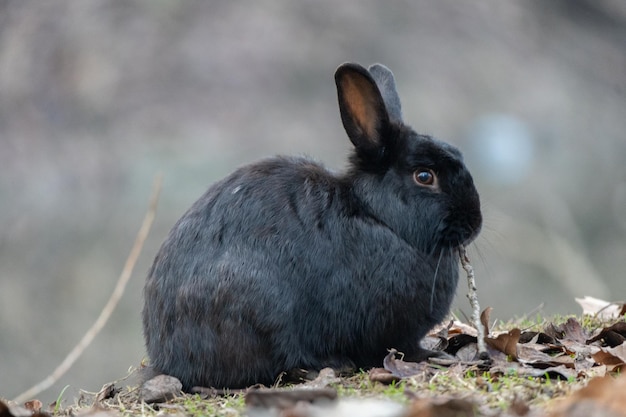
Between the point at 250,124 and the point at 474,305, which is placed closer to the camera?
the point at 474,305

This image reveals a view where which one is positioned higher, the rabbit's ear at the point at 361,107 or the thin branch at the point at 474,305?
the rabbit's ear at the point at 361,107

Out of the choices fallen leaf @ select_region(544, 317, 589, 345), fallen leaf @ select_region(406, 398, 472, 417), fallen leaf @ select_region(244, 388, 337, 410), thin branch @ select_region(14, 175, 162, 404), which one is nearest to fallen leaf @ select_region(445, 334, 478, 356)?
fallen leaf @ select_region(544, 317, 589, 345)

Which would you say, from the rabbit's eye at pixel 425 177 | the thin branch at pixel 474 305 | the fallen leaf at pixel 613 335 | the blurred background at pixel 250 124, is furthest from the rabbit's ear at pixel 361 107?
the blurred background at pixel 250 124

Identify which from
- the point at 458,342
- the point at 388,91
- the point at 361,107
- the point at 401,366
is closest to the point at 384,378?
the point at 401,366

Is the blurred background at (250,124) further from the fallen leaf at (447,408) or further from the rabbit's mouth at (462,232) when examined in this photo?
the fallen leaf at (447,408)

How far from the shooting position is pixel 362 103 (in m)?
4.39

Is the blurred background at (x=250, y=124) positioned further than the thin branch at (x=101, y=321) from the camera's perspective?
Yes

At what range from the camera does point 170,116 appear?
39.4ft

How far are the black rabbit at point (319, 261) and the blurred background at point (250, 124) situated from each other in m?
4.77

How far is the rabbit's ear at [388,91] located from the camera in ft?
16.1

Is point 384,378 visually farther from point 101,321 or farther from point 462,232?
point 101,321

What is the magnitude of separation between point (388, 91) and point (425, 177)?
808mm

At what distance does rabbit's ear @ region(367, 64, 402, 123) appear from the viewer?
4.89 m

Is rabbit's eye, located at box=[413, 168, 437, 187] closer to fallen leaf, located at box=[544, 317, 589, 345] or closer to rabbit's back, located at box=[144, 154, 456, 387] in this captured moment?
rabbit's back, located at box=[144, 154, 456, 387]
